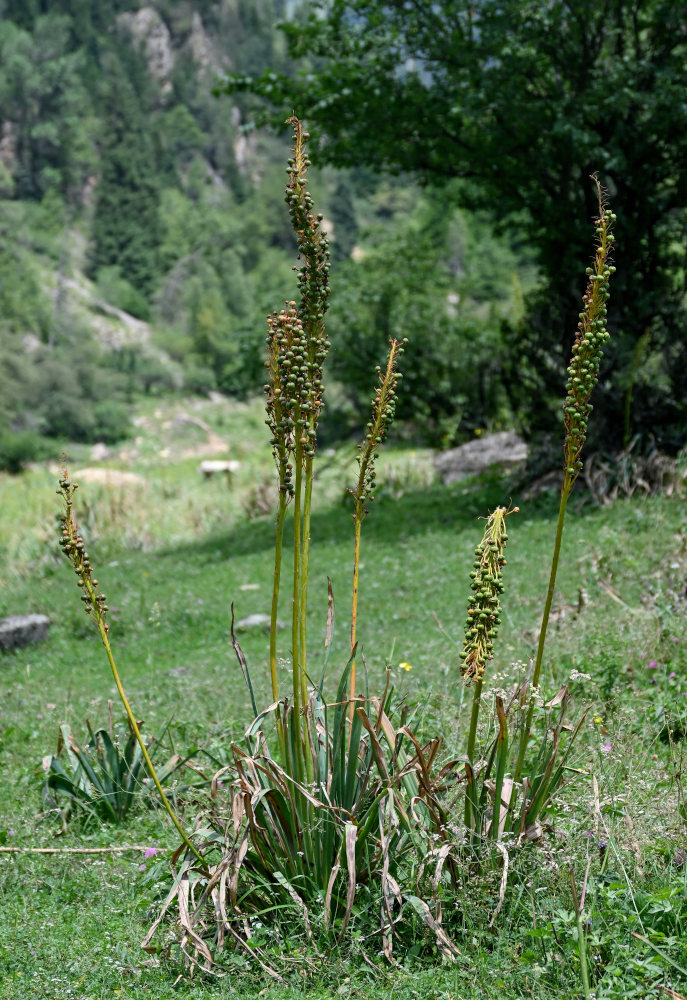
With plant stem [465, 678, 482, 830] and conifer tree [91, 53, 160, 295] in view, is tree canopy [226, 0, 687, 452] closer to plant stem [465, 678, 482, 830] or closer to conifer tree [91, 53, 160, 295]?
plant stem [465, 678, 482, 830]

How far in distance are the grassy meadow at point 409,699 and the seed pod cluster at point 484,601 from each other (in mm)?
597

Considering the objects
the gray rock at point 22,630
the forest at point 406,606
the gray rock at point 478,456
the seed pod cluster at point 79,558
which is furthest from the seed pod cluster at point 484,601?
the gray rock at point 478,456

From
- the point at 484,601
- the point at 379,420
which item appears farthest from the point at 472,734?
the point at 379,420

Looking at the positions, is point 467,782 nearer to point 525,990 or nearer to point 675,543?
point 525,990

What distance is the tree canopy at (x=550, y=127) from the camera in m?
9.21

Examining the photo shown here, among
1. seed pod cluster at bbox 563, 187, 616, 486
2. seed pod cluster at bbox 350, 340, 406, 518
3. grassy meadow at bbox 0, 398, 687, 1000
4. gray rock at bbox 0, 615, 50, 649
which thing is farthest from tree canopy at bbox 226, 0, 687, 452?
seed pod cluster at bbox 563, 187, 616, 486

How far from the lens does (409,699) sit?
4387mm

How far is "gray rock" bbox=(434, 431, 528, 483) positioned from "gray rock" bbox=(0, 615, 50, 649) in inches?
259

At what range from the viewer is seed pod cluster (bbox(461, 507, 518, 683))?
236 centimetres

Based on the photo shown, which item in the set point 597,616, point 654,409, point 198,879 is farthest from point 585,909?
point 654,409

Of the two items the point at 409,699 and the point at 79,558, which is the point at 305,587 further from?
the point at 409,699

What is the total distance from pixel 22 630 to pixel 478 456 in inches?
294

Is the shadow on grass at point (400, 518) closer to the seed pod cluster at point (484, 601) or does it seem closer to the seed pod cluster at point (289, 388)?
the seed pod cluster at point (484, 601)

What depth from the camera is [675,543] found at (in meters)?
6.62
